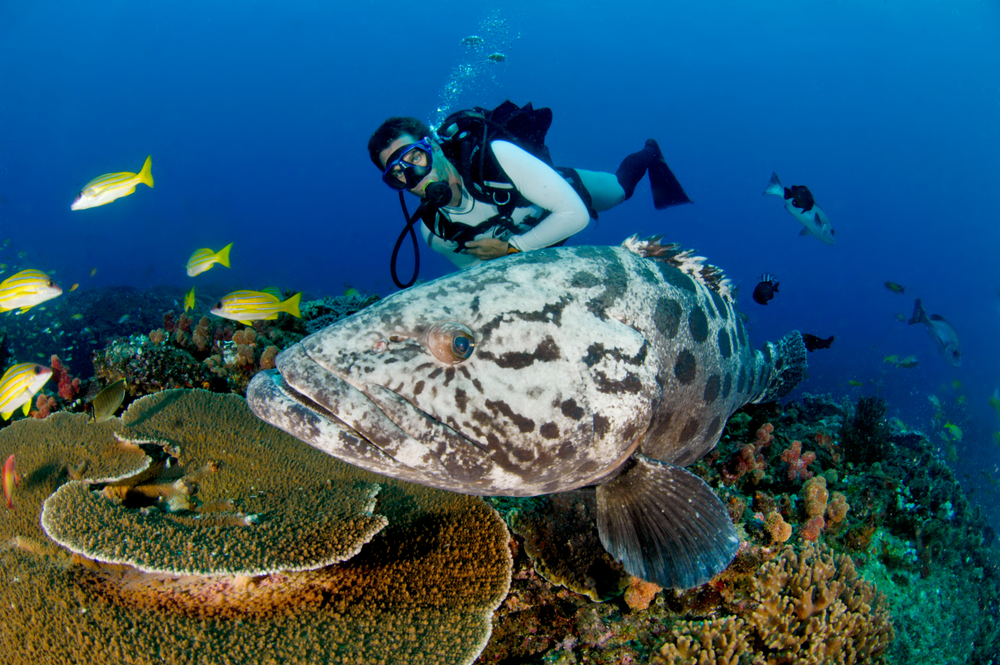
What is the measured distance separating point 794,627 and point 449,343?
8.62ft

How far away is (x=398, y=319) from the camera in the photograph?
6.53ft

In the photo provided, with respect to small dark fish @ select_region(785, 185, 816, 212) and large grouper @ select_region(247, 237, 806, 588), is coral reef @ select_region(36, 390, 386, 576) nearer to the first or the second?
large grouper @ select_region(247, 237, 806, 588)

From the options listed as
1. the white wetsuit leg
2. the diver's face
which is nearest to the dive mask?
the diver's face

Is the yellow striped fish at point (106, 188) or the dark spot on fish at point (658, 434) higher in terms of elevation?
the yellow striped fish at point (106, 188)

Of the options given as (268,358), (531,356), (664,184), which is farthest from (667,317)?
(664,184)

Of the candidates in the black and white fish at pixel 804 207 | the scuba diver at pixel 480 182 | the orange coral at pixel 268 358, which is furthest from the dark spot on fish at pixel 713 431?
the black and white fish at pixel 804 207

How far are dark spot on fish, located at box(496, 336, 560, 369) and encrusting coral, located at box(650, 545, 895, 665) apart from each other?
1586 millimetres

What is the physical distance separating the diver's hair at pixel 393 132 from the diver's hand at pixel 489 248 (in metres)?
1.24

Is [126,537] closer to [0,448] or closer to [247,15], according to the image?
[0,448]

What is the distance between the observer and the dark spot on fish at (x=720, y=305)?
327cm

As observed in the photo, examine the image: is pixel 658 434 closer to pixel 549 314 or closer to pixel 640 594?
pixel 640 594

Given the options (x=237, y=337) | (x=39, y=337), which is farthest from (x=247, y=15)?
(x=237, y=337)

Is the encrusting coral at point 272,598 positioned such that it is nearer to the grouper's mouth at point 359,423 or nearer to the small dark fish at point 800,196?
the grouper's mouth at point 359,423

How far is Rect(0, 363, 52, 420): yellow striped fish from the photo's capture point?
355 cm
